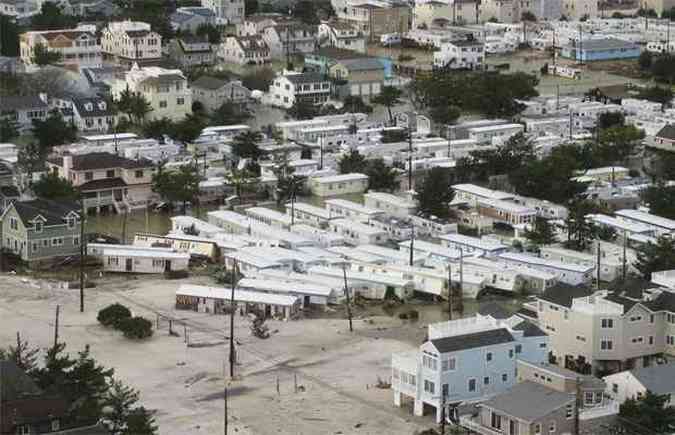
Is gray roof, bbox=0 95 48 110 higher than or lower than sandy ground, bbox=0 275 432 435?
higher

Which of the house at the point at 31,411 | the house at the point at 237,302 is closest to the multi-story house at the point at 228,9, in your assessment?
the house at the point at 237,302

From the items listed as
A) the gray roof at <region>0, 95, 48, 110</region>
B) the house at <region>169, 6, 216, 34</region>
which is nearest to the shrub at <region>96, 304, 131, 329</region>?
the gray roof at <region>0, 95, 48, 110</region>

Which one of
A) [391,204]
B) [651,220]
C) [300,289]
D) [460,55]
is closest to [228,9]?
[460,55]

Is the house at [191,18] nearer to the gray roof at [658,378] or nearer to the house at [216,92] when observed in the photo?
the house at [216,92]

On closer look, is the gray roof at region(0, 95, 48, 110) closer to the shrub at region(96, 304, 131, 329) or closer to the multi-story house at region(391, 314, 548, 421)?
the shrub at region(96, 304, 131, 329)

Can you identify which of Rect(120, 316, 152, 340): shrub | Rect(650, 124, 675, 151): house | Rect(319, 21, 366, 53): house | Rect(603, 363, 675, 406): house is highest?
Rect(319, 21, 366, 53): house

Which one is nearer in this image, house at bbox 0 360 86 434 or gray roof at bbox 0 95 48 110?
house at bbox 0 360 86 434

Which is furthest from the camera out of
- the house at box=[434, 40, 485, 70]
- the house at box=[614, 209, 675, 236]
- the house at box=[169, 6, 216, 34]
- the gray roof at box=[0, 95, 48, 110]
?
the house at box=[169, 6, 216, 34]
